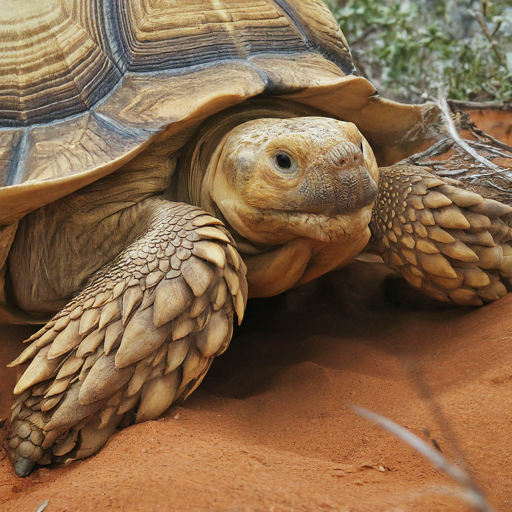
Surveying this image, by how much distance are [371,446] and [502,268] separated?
1.16 meters

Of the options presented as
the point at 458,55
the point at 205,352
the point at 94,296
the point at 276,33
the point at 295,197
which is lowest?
the point at 458,55

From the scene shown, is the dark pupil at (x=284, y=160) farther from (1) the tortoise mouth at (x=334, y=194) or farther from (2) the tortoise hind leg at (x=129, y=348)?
(2) the tortoise hind leg at (x=129, y=348)

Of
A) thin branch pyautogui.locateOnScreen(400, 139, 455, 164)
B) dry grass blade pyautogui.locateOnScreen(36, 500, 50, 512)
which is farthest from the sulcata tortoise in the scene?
thin branch pyautogui.locateOnScreen(400, 139, 455, 164)

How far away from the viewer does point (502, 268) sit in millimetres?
2318

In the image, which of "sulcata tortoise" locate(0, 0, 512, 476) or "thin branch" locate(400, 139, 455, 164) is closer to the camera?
"sulcata tortoise" locate(0, 0, 512, 476)

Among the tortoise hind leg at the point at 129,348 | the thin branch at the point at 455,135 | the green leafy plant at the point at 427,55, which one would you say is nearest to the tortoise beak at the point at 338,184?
the tortoise hind leg at the point at 129,348

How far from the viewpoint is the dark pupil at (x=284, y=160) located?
70.9 inches

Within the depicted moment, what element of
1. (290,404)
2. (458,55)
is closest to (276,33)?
(290,404)

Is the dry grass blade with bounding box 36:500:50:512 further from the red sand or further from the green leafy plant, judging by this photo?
the green leafy plant

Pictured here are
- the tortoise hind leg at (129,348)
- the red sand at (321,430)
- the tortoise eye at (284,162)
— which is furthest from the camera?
the tortoise eye at (284,162)

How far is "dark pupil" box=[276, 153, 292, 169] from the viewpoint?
1.80 metres

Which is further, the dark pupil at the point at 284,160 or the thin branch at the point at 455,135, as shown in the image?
the thin branch at the point at 455,135

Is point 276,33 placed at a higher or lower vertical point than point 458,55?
higher

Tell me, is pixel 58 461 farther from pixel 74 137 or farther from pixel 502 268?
pixel 502 268
